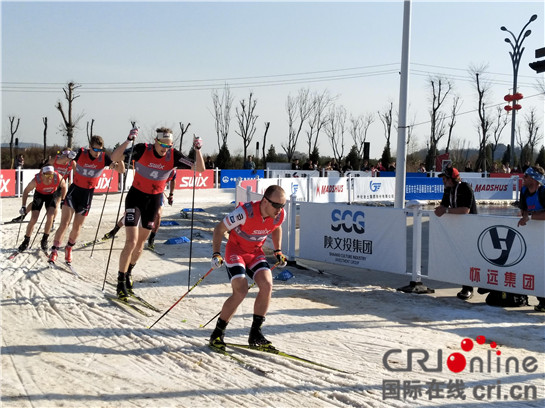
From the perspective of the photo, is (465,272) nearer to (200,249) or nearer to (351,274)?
(351,274)

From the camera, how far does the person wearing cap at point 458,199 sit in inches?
365

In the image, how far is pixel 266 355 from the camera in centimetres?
607

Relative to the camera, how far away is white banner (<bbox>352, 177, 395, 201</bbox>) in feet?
88.1

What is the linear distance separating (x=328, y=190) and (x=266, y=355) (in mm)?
19158

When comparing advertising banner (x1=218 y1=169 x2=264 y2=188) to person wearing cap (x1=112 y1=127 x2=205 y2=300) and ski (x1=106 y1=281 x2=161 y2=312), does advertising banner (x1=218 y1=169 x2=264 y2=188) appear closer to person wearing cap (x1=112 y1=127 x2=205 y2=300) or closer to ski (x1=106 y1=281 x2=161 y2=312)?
person wearing cap (x1=112 y1=127 x2=205 y2=300)

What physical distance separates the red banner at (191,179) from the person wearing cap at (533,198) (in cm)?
2311

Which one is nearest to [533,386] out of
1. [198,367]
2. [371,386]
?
[371,386]

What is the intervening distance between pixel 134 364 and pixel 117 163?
4114 mm

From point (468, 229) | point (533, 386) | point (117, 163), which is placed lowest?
point (533, 386)

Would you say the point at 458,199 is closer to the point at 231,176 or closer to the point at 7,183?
the point at 7,183

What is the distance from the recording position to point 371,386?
5.30 meters

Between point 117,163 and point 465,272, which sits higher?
point 117,163

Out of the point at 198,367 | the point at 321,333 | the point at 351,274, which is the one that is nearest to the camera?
the point at 198,367

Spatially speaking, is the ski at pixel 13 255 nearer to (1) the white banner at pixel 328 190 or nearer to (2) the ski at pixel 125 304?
(2) the ski at pixel 125 304
